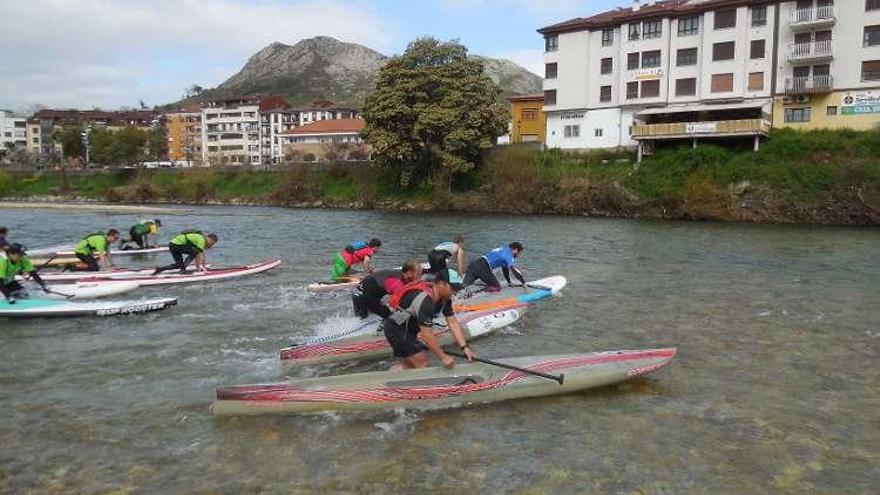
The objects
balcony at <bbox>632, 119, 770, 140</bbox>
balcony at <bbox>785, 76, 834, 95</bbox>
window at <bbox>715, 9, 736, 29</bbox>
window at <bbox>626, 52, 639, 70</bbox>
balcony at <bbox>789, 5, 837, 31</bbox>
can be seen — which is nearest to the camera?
balcony at <bbox>789, 5, 837, 31</bbox>

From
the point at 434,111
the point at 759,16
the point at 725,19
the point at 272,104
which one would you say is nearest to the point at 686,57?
the point at 725,19

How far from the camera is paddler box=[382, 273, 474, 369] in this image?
9.88 m

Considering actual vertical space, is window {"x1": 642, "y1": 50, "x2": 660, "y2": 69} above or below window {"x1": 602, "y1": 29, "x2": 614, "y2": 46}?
below

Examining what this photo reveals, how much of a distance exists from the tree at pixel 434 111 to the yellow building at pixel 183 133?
295 ft

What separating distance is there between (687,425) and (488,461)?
3.09 meters

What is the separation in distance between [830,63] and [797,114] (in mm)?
4388

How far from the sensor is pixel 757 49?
54.5m

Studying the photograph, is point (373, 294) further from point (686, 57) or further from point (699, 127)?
point (686, 57)

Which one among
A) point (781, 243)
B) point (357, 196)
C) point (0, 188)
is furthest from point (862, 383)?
point (0, 188)

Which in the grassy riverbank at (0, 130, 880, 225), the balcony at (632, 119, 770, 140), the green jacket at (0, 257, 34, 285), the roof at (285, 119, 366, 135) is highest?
the roof at (285, 119, 366, 135)

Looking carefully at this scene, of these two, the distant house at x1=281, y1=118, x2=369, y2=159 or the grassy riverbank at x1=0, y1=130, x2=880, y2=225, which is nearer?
the grassy riverbank at x1=0, y1=130, x2=880, y2=225

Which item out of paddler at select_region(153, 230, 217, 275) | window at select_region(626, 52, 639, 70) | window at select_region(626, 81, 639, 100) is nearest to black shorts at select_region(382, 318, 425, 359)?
paddler at select_region(153, 230, 217, 275)

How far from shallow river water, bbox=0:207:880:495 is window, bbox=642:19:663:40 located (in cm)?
4376

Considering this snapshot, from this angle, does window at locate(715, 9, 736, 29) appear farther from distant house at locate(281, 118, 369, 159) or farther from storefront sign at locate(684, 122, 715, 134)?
distant house at locate(281, 118, 369, 159)
